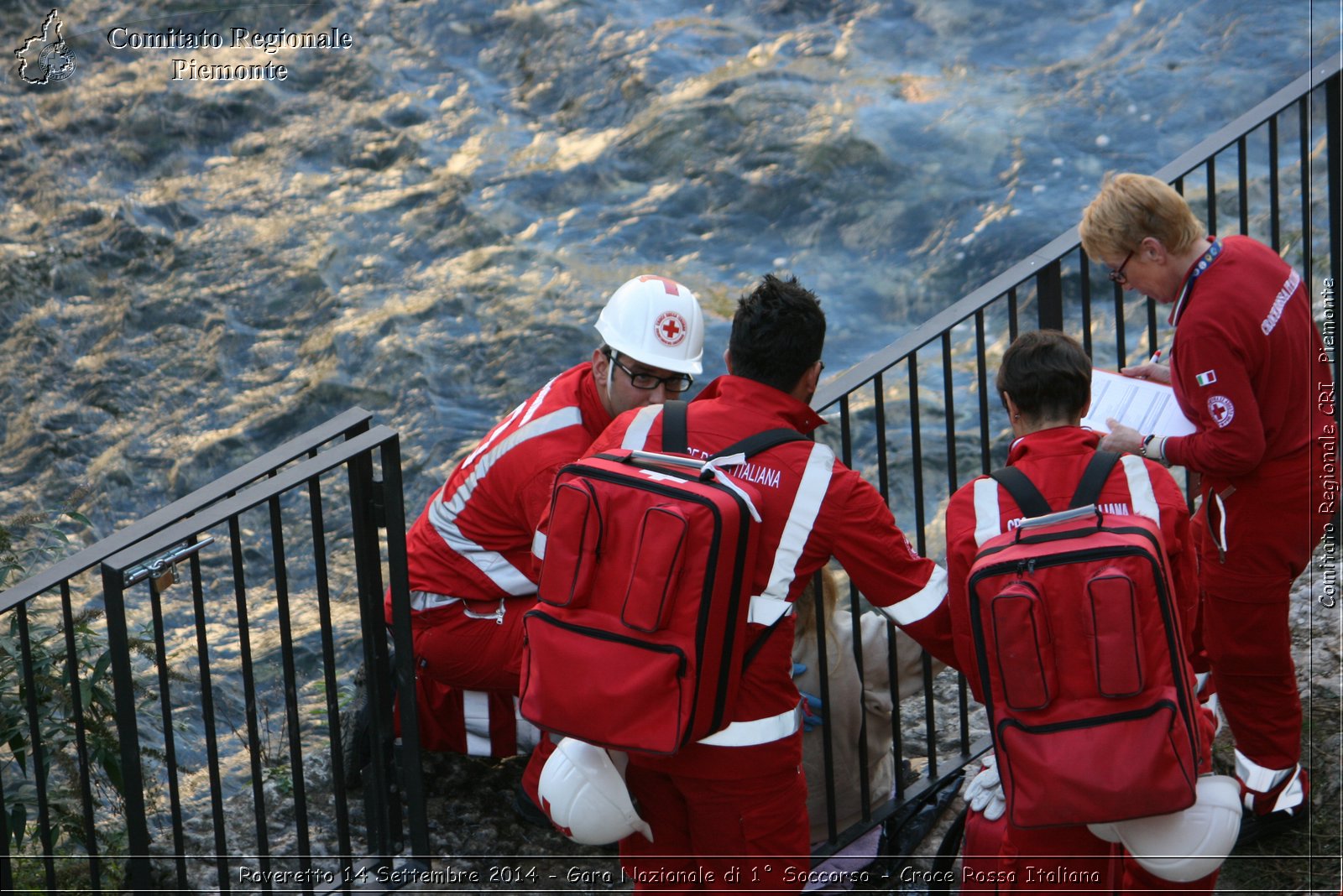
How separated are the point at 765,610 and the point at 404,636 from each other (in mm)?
926

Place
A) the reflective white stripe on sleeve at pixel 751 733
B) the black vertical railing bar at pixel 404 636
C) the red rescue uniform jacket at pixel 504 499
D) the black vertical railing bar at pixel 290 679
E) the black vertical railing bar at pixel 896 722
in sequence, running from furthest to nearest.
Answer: the red rescue uniform jacket at pixel 504 499 < the black vertical railing bar at pixel 896 722 < the black vertical railing bar at pixel 404 636 < the black vertical railing bar at pixel 290 679 < the reflective white stripe on sleeve at pixel 751 733

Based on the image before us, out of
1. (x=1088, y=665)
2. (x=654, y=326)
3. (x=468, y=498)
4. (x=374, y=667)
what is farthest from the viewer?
(x=468, y=498)

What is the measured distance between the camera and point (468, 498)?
156 inches

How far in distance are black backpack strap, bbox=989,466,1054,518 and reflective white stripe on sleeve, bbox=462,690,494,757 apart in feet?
5.84

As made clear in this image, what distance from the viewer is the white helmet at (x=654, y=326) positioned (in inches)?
151

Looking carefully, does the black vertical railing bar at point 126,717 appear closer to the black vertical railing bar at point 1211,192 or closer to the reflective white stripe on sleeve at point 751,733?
the reflective white stripe on sleeve at point 751,733

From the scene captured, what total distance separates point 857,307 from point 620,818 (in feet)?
23.4

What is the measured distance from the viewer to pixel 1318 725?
398 cm

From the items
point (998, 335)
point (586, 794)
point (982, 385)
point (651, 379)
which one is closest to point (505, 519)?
point (651, 379)

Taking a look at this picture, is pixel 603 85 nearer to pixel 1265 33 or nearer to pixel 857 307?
pixel 857 307

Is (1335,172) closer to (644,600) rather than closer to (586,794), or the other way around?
(644,600)

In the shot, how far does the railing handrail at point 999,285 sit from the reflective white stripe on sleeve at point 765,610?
0.54 m

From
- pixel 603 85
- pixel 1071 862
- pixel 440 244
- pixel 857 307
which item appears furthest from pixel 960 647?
pixel 603 85

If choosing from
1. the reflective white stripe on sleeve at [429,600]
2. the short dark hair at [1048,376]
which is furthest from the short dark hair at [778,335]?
the reflective white stripe on sleeve at [429,600]
